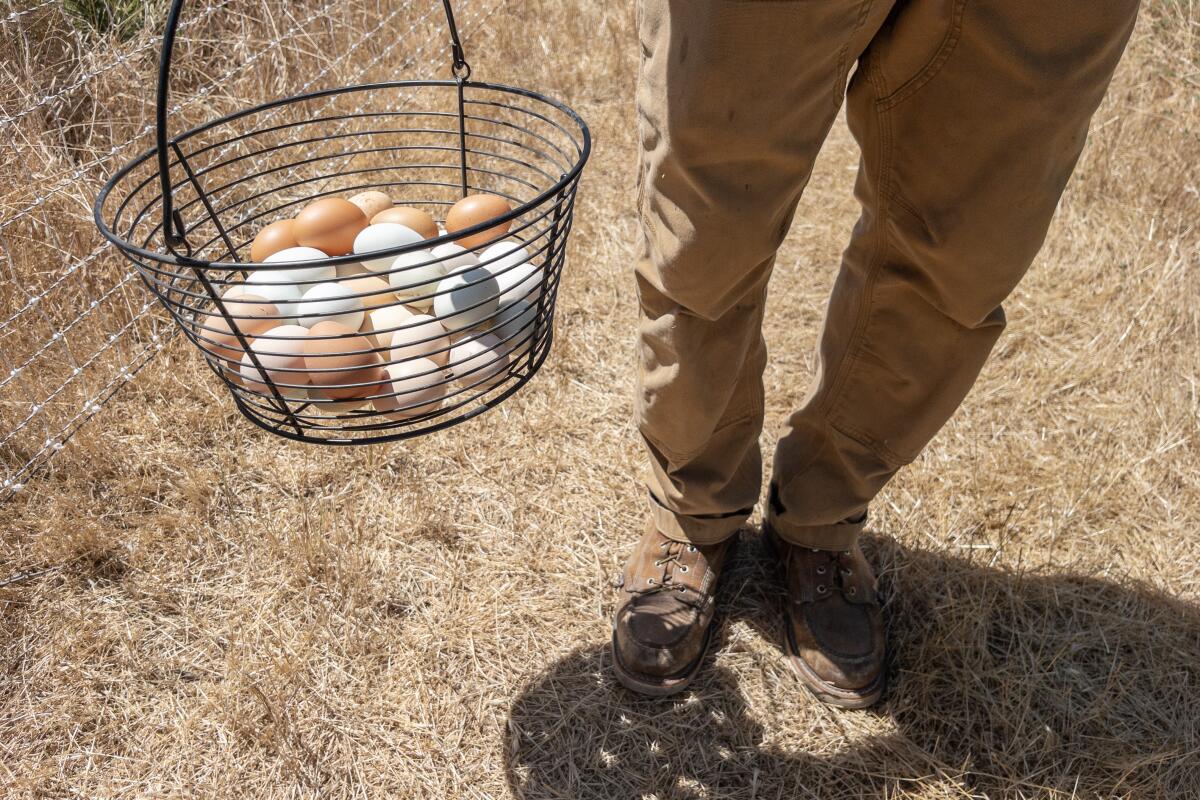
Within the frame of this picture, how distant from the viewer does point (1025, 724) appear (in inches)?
57.7

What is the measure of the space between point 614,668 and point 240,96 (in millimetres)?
2125

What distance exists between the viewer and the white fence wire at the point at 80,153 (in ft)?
6.31

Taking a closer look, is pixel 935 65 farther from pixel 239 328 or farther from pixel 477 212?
pixel 239 328

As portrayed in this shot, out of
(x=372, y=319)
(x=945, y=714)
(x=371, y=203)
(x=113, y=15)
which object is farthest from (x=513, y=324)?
(x=113, y=15)

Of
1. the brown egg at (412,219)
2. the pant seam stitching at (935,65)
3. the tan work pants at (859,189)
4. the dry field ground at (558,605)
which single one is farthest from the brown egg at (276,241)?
the pant seam stitching at (935,65)

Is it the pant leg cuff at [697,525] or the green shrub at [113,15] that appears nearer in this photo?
the pant leg cuff at [697,525]

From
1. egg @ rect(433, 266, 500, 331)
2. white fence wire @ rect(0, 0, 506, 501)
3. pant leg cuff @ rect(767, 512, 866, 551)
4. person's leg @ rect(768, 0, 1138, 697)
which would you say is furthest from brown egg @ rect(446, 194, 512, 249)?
white fence wire @ rect(0, 0, 506, 501)

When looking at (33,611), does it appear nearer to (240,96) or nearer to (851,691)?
(851,691)

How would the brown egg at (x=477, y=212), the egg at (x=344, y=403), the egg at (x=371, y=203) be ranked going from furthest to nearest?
the egg at (x=371, y=203)
the brown egg at (x=477, y=212)
the egg at (x=344, y=403)

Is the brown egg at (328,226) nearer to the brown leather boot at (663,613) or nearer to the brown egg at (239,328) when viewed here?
the brown egg at (239,328)

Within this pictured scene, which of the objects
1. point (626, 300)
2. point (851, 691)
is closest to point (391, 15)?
point (626, 300)

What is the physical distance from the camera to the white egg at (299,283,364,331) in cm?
103

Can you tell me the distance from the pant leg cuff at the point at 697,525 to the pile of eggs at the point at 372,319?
56cm

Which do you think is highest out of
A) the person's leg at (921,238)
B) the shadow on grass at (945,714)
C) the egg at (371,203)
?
the egg at (371,203)
